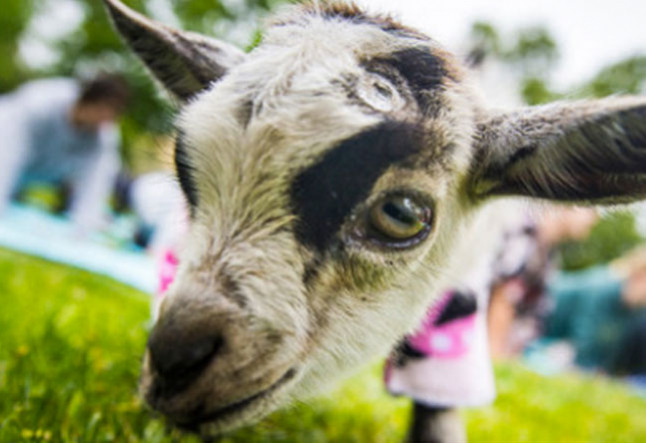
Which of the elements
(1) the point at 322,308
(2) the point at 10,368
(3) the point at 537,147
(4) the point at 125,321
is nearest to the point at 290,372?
(1) the point at 322,308

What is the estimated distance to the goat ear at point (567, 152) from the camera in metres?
1.75

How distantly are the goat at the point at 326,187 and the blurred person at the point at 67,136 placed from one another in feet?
22.5

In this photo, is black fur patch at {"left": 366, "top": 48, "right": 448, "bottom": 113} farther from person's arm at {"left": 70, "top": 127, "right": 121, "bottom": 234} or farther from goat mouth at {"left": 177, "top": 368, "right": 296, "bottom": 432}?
person's arm at {"left": 70, "top": 127, "right": 121, "bottom": 234}

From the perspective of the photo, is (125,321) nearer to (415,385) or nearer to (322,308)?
(415,385)

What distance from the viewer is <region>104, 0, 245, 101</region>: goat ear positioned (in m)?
2.34

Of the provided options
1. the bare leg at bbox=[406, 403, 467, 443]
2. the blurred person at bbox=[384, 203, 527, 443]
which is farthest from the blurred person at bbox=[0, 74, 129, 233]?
the bare leg at bbox=[406, 403, 467, 443]

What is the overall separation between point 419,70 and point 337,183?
0.57 meters

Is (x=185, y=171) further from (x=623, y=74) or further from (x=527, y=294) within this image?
(x=623, y=74)

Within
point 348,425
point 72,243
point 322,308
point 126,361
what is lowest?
point 72,243

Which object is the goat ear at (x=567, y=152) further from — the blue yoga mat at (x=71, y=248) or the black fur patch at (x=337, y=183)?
the blue yoga mat at (x=71, y=248)

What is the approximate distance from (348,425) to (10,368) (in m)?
1.67

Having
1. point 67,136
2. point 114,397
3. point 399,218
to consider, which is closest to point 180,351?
point 399,218

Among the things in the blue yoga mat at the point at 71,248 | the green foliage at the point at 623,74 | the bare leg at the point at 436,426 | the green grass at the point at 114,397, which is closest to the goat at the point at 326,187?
the green grass at the point at 114,397

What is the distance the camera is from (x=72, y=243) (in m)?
8.07
